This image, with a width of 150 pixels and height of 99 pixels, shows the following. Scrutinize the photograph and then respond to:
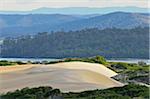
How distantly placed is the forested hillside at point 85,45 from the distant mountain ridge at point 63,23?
28570mm

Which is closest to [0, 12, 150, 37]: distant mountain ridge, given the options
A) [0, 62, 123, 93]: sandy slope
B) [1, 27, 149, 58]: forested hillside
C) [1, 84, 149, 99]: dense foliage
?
[1, 27, 149, 58]: forested hillside

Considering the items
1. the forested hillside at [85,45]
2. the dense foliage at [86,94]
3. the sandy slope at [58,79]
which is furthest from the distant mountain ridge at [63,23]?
the dense foliage at [86,94]

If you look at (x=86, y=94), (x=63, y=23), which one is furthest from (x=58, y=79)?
(x=63, y=23)

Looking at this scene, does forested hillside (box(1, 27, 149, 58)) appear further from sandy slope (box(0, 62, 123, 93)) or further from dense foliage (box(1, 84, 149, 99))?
dense foliage (box(1, 84, 149, 99))

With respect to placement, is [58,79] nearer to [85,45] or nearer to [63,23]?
[85,45]

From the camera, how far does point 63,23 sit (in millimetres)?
159500

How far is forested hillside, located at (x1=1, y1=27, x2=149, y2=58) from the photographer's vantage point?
81.3 m

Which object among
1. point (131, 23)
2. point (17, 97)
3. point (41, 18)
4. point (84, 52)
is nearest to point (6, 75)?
point (17, 97)

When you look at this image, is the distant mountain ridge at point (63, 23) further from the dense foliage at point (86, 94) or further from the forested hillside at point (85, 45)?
the dense foliage at point (86, 94)

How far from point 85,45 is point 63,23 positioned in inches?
2740

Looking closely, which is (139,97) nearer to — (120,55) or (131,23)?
(120,55)

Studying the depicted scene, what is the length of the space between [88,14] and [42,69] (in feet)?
481

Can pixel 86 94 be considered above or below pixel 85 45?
above

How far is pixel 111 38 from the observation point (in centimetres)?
8850
